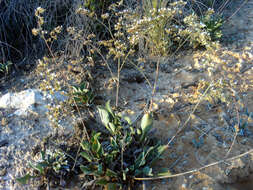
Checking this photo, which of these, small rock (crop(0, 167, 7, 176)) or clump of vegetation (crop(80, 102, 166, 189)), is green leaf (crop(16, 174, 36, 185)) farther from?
Result: clump of vegetation (crop(80, 102, 166, 189))

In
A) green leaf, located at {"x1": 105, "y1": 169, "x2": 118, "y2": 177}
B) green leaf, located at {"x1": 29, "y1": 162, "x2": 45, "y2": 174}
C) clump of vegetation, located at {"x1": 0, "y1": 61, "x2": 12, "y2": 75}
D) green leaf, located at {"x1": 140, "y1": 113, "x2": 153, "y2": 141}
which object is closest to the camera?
green leaf, located at {"x1": 105, "y1": 169, "x2": 118, "y2": 177}

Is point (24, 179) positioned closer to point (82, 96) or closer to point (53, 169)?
point (53, 169)

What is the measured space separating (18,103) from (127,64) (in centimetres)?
131

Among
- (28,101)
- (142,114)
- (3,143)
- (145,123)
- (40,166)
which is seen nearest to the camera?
(40,166)

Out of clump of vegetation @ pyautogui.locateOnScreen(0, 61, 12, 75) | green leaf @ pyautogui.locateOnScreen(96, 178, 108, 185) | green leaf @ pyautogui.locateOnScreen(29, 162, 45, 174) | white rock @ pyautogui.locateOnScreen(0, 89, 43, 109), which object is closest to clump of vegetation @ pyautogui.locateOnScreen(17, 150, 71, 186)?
green leaf @ pyautogui.locateOnScreen(29, 162, 45, 174)

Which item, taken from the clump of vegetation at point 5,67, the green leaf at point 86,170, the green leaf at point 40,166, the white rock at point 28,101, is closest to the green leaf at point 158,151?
the green leaf at point 86,170

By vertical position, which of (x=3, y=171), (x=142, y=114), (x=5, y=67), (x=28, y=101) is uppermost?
(x=5, y=67)

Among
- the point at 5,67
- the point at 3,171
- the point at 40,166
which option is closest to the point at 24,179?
the point at 40,166

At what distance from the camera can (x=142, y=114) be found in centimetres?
236

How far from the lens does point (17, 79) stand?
9.68 ft

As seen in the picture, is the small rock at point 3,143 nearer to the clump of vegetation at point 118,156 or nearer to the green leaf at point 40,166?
the green leaf at point 40,166

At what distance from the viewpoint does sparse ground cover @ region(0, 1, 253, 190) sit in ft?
5.97

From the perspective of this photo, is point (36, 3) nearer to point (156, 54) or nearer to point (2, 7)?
point (2, 7)

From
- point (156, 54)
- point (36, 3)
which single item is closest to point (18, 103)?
point (36, 3)
